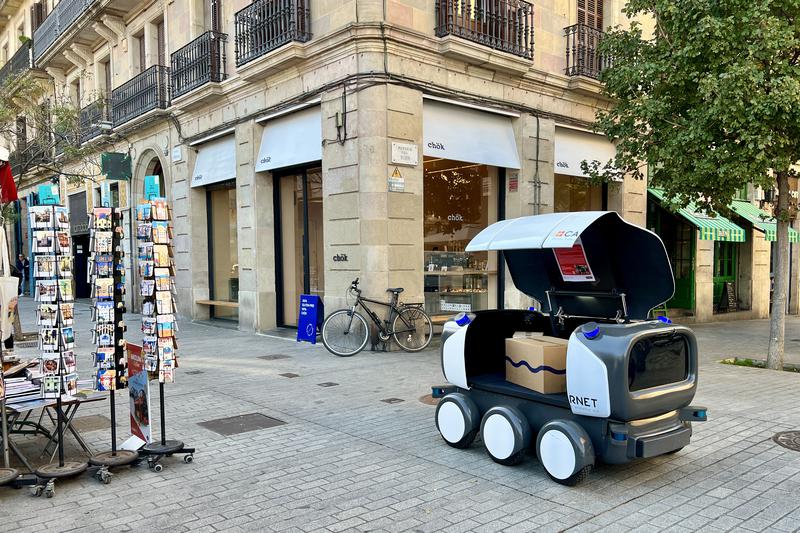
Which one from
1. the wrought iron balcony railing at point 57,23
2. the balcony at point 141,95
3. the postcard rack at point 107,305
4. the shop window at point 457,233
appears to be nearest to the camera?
the postcard rack at point 107,305

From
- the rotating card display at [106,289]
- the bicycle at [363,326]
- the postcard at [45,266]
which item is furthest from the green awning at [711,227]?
the postcard at [45,266]

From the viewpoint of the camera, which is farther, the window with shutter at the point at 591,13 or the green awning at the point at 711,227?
the green awning at the point at 711,227

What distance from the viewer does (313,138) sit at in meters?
11.5

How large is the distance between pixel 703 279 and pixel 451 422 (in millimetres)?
14135

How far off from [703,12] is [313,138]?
6.93 meters

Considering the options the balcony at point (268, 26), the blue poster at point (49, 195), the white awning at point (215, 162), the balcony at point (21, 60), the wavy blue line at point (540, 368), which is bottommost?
the wavy blue line at point (540, 368)

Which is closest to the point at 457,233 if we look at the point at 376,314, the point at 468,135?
the point at 468,135

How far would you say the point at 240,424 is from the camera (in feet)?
20.1

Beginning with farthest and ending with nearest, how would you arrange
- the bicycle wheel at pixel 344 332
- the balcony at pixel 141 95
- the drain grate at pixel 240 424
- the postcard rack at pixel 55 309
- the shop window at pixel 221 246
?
1. the balcony at pixel 141 95
2. the shop window at pixel 221 246
3. the bicycle wheel at pixel 344 332
4. the drain grate at pixel 240 424
5. the postcard rack at pixel 55 309

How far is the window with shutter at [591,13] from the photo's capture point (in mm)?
14117

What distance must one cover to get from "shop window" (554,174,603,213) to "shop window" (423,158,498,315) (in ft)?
7.04

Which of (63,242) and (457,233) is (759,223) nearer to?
(457,233)

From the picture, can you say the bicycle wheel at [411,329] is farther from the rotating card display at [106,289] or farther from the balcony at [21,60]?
the balcony at [21,60]

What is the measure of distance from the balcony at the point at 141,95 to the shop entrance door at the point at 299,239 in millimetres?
5461
